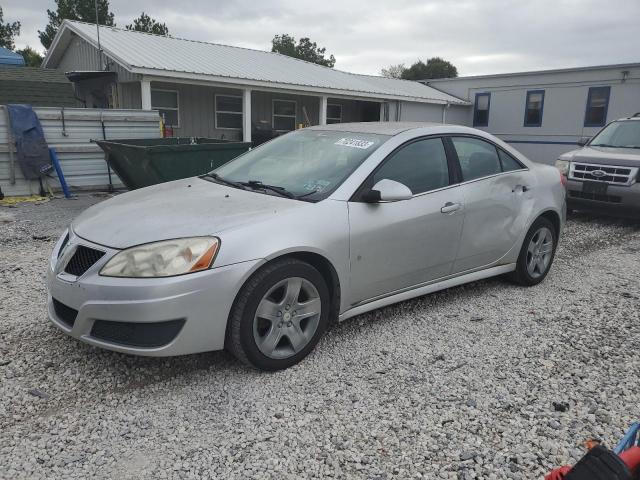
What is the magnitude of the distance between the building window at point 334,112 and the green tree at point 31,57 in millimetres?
28542

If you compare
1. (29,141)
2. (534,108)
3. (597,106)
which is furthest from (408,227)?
(534,108)

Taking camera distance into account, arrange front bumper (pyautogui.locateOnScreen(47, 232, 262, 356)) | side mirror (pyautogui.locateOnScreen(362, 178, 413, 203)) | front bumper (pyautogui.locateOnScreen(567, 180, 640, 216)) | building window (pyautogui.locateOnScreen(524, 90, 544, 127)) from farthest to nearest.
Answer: building window (pyautogui.locateOnScreen(524, 90, 544, 127)) < front bumper (pyautogui.locateOnScreen(567, 180, 640, 216)) < side mirror (pyautogui.locateOnScreen(362, 178, 413, 203)) < front bumper (pyautogui.locateOnScreen(47, 232, 262, 356))

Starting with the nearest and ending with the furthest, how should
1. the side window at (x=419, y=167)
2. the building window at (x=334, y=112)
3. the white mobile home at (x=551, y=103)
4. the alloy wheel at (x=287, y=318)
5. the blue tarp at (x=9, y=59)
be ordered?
the alloy wheel at (x=287, y=318)
the side window at (x=419, y=167)
the blue tarp at (x=9, y=59)
the white mobile home at (x=551, y=103)
the building window at (x=334, y=112)

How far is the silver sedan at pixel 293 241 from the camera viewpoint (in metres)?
2.83

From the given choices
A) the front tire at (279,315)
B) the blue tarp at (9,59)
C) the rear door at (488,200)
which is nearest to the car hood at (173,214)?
the front tire at (279,315)

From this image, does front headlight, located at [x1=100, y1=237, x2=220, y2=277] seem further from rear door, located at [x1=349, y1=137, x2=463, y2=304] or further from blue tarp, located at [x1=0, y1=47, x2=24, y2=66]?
blue tarp, located at [x1=0, y1=47, x2=24, y2=66]

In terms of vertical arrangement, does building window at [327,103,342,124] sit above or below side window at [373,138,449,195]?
above

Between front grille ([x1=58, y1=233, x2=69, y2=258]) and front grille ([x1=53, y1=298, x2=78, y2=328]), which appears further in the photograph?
front grille ([x1=58, y1=233, x2=69, y2=258])

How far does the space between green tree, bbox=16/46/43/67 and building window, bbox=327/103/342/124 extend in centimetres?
2854

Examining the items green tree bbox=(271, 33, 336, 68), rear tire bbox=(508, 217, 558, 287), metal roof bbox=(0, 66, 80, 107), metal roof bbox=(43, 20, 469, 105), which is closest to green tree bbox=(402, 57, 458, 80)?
green tree bbox=(271, 33, 336, 68)

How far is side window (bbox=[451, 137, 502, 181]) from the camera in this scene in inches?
169

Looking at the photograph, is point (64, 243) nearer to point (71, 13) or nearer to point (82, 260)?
point (82, 260)

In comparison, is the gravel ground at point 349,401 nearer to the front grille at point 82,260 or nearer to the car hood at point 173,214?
the front grille at point 82,260

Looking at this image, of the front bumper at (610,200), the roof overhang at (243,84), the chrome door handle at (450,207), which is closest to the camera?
the chrome door handle at (450,207)
